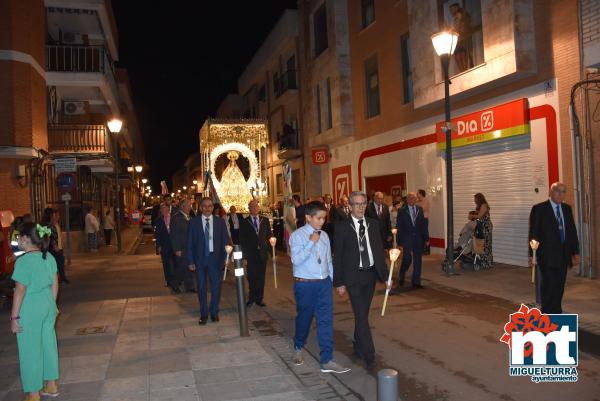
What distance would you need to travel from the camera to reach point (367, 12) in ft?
64.7

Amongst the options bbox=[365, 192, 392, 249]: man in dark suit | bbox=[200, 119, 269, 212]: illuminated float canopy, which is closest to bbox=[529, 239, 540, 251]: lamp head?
bbox=[365, 192, 392, 249]: man in dark suit

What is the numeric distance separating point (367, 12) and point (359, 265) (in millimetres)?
15929

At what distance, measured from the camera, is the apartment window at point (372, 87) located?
19391mm

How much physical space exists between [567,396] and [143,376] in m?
4.00

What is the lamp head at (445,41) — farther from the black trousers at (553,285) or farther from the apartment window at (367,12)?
the apartment window at (367,12)

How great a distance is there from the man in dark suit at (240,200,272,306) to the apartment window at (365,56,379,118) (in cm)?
1111

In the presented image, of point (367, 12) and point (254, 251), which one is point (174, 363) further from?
point (367, 12)

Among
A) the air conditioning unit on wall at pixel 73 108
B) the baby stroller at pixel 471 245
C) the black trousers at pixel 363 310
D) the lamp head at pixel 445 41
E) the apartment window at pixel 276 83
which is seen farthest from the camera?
the apartment window at pixel 276 83

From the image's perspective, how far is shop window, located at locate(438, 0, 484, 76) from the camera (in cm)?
1371

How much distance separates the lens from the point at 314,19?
24.3 m

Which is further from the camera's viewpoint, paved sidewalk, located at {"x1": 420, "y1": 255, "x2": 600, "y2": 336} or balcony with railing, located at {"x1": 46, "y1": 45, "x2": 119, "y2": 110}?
balcony with railing, located at {"x1": 46, "y1": 45, "x2": 119, "y2": 110}

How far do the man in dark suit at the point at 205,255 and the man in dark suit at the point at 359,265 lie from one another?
2.74 m

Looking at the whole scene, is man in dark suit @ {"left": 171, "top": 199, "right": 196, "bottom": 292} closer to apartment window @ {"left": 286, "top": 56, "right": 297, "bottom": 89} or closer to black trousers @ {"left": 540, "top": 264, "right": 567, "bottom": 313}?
black trousers @ {"left": 540, "top": 264, "right": 567, "bottom": 313}

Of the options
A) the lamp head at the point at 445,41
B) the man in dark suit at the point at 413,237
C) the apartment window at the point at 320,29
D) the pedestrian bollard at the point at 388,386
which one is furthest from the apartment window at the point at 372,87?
the pedestrian bollard at the point at 388,386
